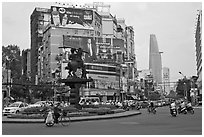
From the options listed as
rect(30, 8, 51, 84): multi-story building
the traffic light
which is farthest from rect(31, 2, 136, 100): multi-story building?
the traffic light

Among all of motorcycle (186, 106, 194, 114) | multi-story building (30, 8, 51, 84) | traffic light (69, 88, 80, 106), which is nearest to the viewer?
→ traffic light (69, 88, 80, 106)

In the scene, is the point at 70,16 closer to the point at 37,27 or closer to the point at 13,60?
the point at 37,27

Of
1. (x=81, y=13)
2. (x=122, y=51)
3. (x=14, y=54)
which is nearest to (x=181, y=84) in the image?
(x=122, y=51)

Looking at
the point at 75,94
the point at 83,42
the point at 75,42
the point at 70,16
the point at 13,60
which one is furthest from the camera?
the point at 70,16

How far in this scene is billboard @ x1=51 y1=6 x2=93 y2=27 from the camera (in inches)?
3551

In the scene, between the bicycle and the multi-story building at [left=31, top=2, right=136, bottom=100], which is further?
the multi-story building at [left=31, top=2, right=136, bottom=100]

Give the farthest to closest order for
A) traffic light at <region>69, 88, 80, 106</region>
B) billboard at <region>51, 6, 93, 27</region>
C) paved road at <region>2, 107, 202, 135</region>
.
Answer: billboard at <region>51, 6, 93, 27</region>, traffic light at <region>69, 88, 80, 106</region>, paved road at <region>2, 107, 202, 135</region>

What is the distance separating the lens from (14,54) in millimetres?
66000

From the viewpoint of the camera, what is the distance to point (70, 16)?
92.2 meters

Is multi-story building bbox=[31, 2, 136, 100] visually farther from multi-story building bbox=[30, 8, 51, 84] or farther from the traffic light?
the traffic light

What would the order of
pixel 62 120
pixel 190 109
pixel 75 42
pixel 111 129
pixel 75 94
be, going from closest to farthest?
pixel 111 129 < pixel 62 120 < pixel 75 94 < pixel 190 109 < pixel 75 42

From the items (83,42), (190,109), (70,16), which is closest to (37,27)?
(70,16)

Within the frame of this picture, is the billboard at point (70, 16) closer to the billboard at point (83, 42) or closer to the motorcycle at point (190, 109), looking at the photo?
the billboard at point (83, 42)

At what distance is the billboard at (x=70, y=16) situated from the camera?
9019 cm
